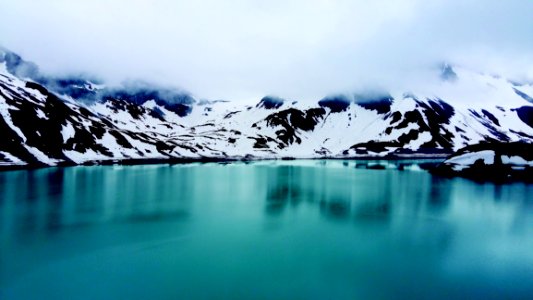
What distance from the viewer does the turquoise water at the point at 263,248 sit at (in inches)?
693

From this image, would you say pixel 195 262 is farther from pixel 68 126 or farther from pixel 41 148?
pixel 68 126

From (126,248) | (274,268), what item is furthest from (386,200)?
(126,248)

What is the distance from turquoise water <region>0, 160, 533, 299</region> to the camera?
17594mm

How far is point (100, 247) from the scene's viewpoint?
2428 cm

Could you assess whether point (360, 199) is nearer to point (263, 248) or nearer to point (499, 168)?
point (263, 248)

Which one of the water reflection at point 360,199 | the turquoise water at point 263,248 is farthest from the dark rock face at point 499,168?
the turquoise water at point 263,248

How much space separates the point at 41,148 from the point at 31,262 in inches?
4139

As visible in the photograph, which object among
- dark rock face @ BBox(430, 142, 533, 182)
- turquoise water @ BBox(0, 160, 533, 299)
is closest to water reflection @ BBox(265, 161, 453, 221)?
turquoise water @ BBox(0, 160, 533, 299)

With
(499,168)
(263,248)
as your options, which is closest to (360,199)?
(263,248)

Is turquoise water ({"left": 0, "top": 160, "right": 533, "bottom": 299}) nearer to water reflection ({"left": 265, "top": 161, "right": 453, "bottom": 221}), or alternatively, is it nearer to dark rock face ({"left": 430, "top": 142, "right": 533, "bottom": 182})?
water reflection ({"left": 265, "top": 161, "right": 453, "bottom": 221})

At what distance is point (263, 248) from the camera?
2441 centimetres

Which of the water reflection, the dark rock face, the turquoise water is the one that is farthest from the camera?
the dark rock face

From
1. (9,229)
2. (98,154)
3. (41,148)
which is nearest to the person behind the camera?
(9,229)

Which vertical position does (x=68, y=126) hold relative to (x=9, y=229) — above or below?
above
